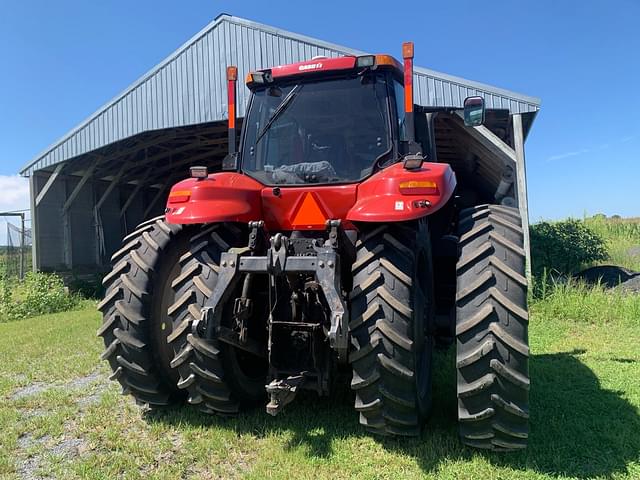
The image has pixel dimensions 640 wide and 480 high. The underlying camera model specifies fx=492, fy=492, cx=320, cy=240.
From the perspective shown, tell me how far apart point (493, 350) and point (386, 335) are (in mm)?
614

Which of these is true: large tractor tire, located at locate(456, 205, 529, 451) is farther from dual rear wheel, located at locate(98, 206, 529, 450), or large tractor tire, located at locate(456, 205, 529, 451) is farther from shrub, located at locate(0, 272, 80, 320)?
shrub, located at locate(0, 272, 80, 320)

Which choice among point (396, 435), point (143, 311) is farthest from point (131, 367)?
point (396, 435)

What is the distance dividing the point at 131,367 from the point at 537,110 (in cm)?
827

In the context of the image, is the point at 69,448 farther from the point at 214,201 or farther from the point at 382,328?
the point at 382,328

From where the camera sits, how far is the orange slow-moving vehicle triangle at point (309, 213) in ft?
11.6

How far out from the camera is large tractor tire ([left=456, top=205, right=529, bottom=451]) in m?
2.81

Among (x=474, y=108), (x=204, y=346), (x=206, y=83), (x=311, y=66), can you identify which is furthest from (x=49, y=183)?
(x=474, y=108)

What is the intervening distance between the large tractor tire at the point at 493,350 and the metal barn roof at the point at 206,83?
7103mm

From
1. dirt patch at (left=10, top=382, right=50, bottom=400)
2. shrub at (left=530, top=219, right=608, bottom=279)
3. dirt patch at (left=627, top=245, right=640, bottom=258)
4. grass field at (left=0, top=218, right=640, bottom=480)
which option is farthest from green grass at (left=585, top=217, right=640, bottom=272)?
dirt patch at (left=10, top=382, right=50, bottom=400)

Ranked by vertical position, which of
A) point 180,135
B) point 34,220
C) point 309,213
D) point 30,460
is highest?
point 180,135

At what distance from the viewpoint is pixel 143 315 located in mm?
3590

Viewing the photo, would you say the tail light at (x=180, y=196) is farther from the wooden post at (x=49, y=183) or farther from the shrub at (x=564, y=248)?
the wooden post at (x=49, y=183)

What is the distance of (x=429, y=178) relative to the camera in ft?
10.1

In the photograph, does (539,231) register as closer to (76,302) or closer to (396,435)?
(396,435)
